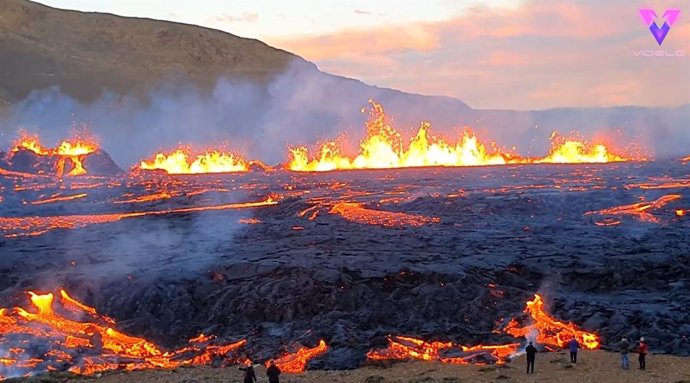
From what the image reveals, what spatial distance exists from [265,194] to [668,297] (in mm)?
59840

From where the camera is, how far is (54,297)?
34781mm

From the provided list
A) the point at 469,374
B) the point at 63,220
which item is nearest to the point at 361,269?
the point at 469,374

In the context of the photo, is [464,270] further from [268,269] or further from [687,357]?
[687,357]

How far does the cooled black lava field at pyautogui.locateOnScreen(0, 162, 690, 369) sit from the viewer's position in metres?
30.9

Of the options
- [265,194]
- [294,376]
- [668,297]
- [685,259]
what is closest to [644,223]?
[685,259]

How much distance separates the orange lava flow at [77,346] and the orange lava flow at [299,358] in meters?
2.07

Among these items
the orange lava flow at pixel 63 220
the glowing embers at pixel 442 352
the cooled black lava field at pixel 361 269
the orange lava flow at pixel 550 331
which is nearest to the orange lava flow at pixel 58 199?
the orange lava flow at pixel 63 220

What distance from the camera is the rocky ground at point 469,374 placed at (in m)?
23.0

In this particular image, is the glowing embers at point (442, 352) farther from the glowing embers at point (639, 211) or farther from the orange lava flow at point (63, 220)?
the orange lava flow at point (63, 220)

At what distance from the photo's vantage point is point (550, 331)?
29.2m

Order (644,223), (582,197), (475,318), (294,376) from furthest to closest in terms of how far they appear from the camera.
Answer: (582,197) < (644,223) < (475,318) < (294,376)

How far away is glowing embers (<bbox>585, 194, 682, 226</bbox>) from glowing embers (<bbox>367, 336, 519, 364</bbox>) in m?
30.1

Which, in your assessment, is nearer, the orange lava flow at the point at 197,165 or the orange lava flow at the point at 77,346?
the orange lava flow at the point at 77,346

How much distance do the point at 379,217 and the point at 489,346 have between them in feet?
107
